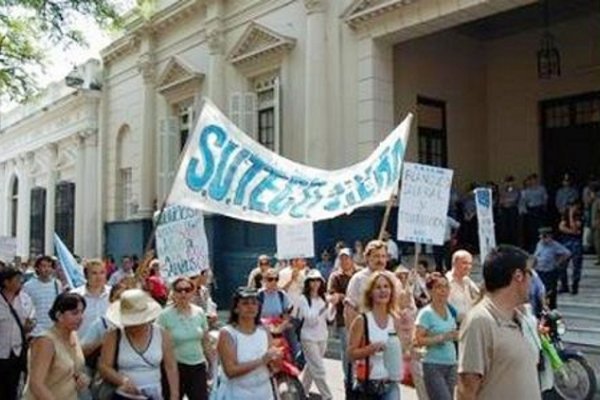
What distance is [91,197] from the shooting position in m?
25.9

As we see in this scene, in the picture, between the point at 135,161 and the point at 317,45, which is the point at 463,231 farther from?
the point at 135,161

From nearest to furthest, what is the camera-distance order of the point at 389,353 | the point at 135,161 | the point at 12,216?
the point at 389,353, the point at 135,161, the point at 12,216

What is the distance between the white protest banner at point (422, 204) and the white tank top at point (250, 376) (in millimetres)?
3268

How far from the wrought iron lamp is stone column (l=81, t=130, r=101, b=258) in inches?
583

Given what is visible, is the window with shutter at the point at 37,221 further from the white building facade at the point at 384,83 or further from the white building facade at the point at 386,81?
the white building facade at the point at 384,83

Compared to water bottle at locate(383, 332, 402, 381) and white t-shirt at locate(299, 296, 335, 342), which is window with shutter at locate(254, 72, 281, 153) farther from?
water bottle at locate(383, 332, 402, 381)

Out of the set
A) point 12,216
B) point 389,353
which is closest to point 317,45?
point 389,353

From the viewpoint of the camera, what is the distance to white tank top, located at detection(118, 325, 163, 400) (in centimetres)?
484

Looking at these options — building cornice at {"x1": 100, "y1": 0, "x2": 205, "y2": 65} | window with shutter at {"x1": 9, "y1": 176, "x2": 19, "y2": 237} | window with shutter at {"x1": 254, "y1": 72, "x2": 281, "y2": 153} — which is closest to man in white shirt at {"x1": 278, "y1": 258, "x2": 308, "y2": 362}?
window with shutter at {"x1": 254, "y1": 72, "x2": 281, "y2": 153}

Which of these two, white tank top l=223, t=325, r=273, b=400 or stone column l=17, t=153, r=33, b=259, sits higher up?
stone column l=17, t=153, r=33, b=259

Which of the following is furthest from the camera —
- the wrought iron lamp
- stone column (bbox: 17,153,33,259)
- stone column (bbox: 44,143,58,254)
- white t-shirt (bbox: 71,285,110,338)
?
stone column (bbox: 17,153,33,259)

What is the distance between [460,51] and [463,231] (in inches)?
169

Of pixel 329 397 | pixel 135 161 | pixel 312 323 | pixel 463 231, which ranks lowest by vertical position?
pixel 329 397

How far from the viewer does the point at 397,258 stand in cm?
1371
